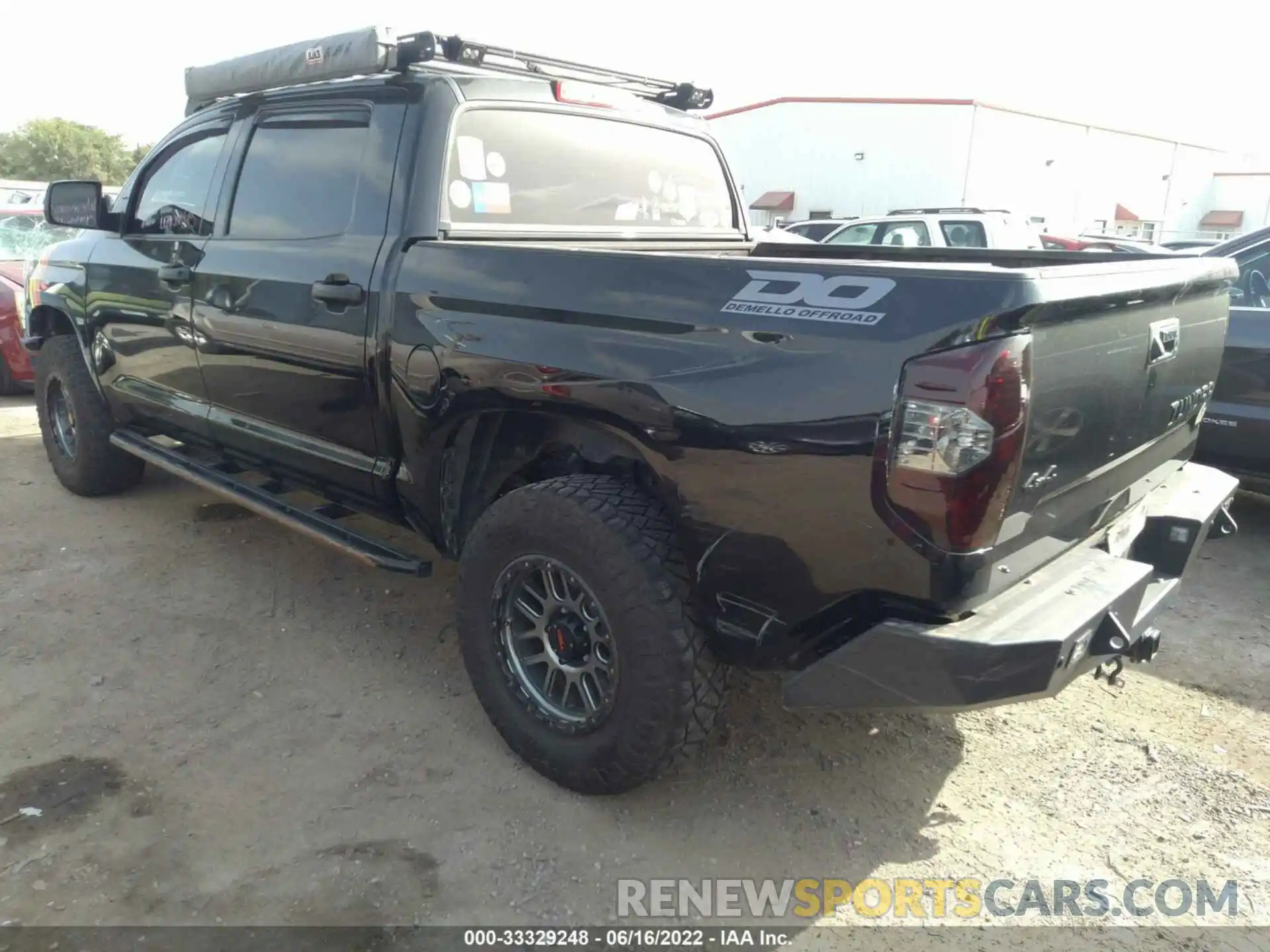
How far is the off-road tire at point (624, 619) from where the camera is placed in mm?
2434

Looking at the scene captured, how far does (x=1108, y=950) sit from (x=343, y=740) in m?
2.28

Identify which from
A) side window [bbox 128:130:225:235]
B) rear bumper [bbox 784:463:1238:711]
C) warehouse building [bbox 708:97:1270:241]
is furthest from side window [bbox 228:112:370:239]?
warehouse building [bbox 708:97:1270:241]

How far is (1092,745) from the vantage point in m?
3.06

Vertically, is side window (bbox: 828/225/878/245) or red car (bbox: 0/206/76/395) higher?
side window (bbox: 828/225/878/245)

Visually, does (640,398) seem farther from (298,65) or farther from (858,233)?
(858,233)

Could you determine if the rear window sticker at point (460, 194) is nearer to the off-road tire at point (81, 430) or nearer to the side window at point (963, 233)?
the off-road tire at point (81, 430)

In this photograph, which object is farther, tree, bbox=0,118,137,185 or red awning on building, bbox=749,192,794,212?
tree, bbox=0,118,137,185

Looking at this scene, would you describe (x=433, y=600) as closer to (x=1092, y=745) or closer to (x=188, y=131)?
(x=188, y=131)

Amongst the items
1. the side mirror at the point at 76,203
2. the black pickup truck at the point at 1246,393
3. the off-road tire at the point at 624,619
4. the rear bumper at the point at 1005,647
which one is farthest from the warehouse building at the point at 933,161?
the off-road tire at the point at 624,619

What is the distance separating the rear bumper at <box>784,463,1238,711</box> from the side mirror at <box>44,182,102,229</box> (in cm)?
422

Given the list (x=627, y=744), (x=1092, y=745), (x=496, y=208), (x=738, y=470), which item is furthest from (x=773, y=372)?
(x=1092, y=745)

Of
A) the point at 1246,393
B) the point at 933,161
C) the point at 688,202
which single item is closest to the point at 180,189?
the point at 688,202

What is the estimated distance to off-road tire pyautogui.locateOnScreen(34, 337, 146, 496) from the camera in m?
5.00

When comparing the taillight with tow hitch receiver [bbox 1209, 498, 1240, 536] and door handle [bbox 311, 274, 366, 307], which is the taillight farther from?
door handle [bbox 311, 274, 366, 307]
